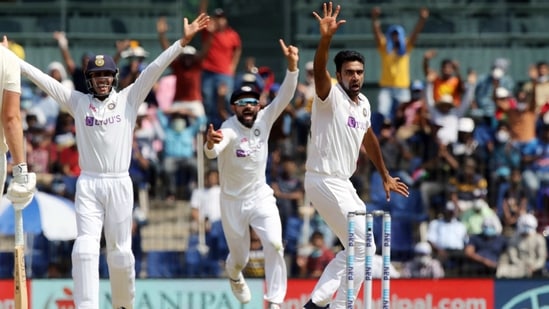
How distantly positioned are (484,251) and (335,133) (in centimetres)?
530

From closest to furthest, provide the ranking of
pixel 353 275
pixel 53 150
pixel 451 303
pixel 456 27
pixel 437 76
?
pixel 353 275 < pixel 451 303 < pixel 53 150 < pixel 437 76 < pixel 456 27

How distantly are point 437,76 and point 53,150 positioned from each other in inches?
193

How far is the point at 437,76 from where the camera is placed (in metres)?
18.3

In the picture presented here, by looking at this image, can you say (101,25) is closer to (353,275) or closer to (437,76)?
(437,76)

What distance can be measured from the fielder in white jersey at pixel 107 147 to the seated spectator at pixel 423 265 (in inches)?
208

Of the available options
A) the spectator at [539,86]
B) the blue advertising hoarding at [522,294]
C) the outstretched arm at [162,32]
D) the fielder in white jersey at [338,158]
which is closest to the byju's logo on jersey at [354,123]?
the fielder in white jersey at [338,158]

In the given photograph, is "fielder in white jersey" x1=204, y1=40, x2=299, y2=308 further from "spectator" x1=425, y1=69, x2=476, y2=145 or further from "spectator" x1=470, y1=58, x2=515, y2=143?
"spectator" x1=470, y1=58, x2=515, y2=143

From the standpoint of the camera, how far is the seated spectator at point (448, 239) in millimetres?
16484

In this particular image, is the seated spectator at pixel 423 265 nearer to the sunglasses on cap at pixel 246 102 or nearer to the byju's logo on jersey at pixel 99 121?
the sunglasses on cap at pixel 246 102

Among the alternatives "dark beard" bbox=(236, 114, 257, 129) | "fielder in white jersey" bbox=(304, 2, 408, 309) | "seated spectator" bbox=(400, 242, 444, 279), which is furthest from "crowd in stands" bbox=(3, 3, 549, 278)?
"fielder in white jersey" bbox=(304, 2, 408, 309)

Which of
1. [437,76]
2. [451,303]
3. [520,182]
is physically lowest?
[451,303]

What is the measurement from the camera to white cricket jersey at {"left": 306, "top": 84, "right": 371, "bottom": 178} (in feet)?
38.6

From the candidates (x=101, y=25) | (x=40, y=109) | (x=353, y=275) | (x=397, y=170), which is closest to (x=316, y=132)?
(x=353, y=275)

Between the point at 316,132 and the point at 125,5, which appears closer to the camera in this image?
the point at 316,132
